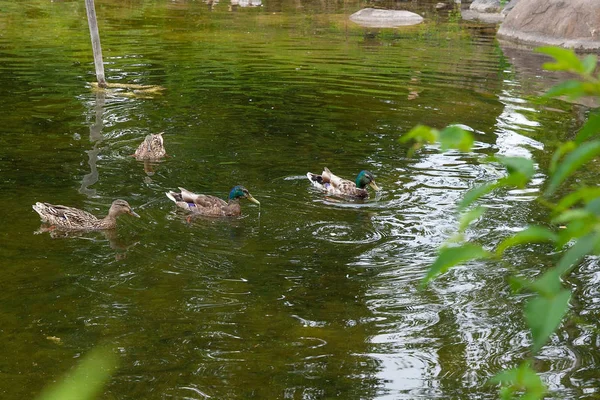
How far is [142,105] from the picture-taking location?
15.4 meters

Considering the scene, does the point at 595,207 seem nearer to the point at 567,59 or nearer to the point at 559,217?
the point at 559,217

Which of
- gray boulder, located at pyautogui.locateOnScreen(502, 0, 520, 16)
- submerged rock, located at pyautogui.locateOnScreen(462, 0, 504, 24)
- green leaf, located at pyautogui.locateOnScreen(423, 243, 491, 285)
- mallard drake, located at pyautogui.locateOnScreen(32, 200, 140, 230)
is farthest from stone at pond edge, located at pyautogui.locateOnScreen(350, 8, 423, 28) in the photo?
green leaf, located at pyautogui.locateOnScreen(423, 243, 491, 285)

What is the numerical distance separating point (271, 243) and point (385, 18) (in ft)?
71.7

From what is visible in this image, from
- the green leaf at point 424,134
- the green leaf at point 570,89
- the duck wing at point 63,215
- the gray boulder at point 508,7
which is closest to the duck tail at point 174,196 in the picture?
the duck wing at point 63,215

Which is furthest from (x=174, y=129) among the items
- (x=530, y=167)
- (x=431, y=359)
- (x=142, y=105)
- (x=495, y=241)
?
(x=530, y=167)

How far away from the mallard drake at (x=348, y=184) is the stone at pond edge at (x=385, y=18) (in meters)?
19.1

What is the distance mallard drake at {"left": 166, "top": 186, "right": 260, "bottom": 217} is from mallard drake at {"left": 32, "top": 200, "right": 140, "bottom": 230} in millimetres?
714

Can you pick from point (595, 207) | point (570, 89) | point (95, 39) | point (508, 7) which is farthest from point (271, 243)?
point (508, 7)

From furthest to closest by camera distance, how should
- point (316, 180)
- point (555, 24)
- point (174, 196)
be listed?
point (555, 24), point (316, 180), point (174, 196)

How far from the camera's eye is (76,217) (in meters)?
9.16

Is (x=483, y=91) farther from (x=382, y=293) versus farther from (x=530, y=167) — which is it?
(x=530, y=167)

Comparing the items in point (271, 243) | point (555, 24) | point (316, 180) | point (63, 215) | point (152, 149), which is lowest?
point (271, 243)

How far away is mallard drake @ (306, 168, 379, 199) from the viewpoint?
10.4 metres

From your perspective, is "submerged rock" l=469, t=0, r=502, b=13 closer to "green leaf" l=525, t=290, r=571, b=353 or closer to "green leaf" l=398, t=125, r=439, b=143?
"green leaf" l=398, t=125, r=439, b=143
